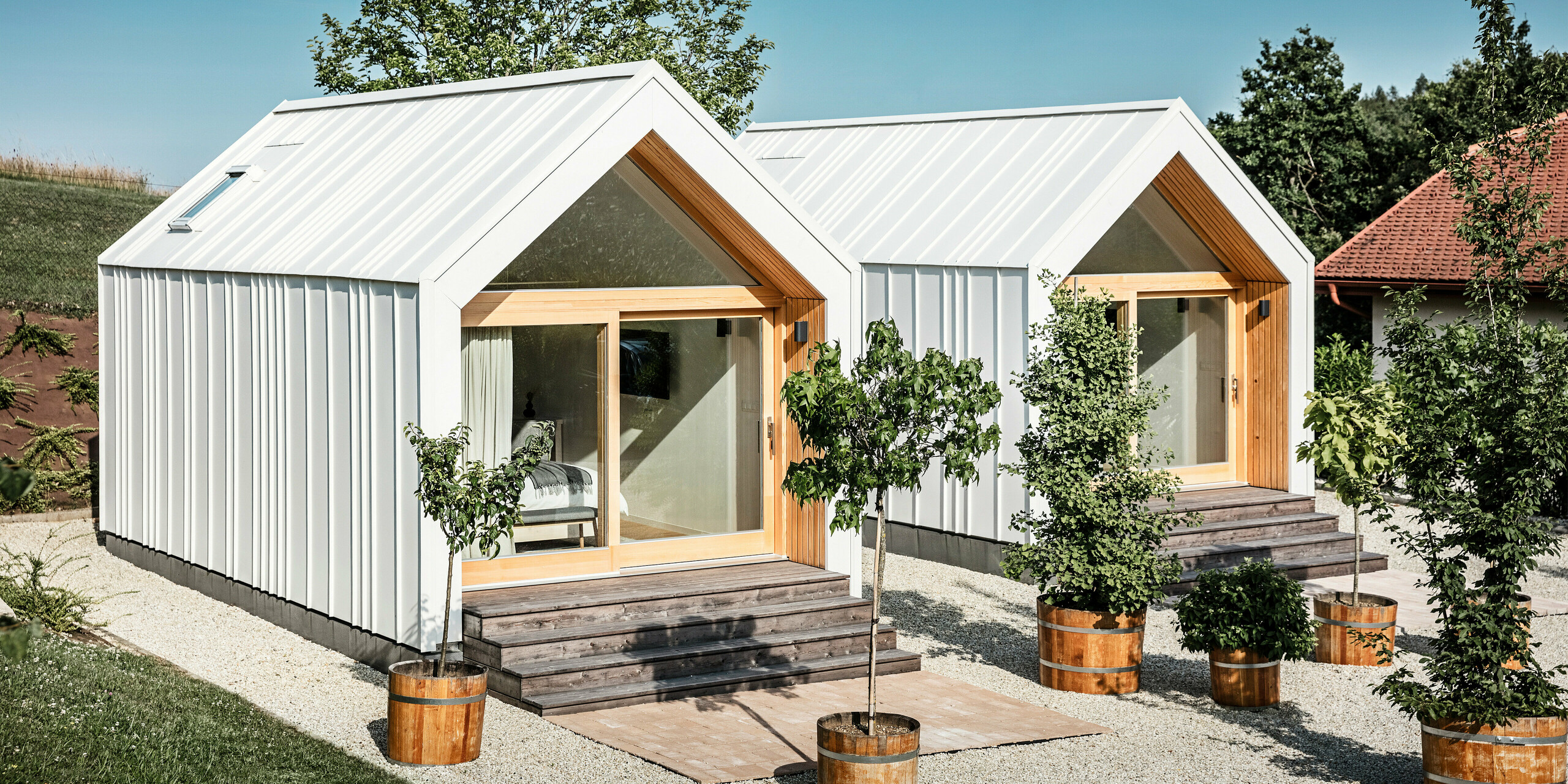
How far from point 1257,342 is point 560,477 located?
838cm

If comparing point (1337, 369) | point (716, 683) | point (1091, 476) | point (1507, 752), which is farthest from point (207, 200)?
point (1337, 369)

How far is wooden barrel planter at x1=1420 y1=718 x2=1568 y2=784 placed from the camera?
295 inches

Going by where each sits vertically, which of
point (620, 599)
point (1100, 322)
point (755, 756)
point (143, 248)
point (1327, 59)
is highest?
point (1327, 59)

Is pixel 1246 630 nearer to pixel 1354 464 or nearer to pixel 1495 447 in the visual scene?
pixel 1354 464

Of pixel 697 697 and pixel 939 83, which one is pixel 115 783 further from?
pixel 939 83

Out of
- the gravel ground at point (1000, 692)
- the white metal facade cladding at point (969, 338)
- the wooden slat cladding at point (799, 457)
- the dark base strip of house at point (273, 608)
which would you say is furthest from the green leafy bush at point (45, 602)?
the white metal facade cladding at point (969, 338)

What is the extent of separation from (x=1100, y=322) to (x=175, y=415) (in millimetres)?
7979

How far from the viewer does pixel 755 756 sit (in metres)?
8.54

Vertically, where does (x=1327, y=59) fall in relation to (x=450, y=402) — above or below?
above

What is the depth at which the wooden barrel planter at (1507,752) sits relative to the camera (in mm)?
7496

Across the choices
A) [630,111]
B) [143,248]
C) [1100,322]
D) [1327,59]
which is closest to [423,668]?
[630,111]

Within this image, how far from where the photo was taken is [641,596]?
10.4 m

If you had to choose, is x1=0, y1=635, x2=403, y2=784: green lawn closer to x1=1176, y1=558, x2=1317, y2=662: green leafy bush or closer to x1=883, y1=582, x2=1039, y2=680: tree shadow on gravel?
x1=883, y1=582, x2=1039, y2=680: tree shadow on gravel

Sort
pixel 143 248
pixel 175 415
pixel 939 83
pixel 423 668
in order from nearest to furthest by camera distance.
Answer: pixel 423 668
pixel 175 415
pixel 143 248
pixel 939 83
